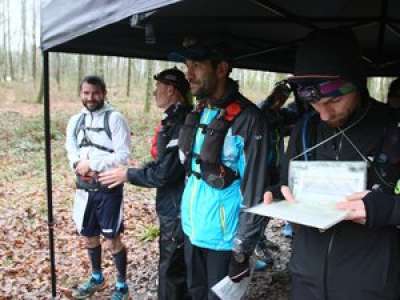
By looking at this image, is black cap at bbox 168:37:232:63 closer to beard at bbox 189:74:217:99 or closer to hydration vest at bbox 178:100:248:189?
beard at bbox 189:74:217:99

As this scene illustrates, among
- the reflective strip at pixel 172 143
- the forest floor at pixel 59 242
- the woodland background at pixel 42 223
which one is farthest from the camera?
the woodland background at pixel 42 223

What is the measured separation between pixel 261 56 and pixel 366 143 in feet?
11.6

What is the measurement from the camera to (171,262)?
366 cm

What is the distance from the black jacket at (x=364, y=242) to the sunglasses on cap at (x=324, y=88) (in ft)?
0.51

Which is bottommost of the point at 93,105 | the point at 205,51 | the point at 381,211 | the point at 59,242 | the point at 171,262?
the point at 59,242

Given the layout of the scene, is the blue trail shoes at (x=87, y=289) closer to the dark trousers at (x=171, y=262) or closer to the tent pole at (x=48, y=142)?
the tent pole at (x=48, y=142)

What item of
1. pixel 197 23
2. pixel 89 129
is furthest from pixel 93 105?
pixel 197 23

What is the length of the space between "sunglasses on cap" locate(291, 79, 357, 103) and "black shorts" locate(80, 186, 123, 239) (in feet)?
9.70

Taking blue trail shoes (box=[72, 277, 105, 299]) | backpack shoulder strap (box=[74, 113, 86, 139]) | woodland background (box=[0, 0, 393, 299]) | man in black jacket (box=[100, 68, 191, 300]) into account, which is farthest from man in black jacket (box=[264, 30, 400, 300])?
blue trail shoes (box=[72, 277, 105, 299])

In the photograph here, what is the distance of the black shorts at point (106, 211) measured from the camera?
4.30 metres

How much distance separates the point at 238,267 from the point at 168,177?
1.15 m

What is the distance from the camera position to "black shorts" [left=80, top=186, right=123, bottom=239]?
430 cm

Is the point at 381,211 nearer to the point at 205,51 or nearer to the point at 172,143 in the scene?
the point at 205,51

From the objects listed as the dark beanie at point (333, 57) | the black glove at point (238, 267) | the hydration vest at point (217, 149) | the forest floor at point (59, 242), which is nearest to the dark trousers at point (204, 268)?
the black glove at point (238, 267)
